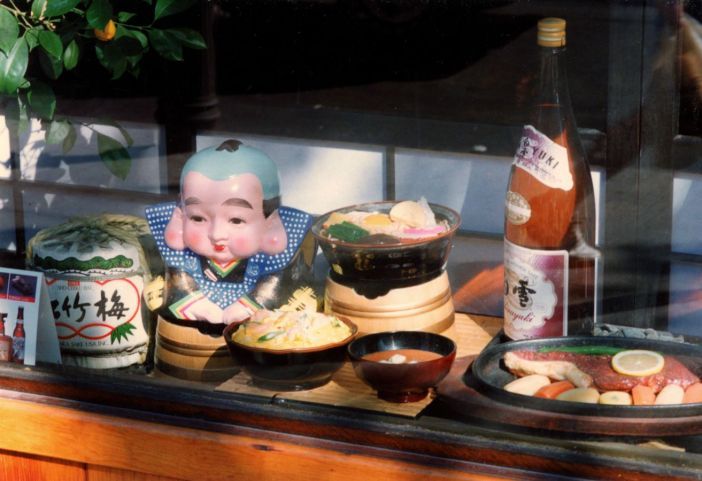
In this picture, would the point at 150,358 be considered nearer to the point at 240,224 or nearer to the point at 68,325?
the point at 68,325

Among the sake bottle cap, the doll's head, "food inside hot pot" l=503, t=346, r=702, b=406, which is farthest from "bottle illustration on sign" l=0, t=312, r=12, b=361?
the sake bottle cap

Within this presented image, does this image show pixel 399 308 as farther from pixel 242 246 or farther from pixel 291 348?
pixel 242 246

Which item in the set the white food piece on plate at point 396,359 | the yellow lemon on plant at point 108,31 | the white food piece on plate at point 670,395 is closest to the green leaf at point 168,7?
the yellow lemon on plant at point 108,31

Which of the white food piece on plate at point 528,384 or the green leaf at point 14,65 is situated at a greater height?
the green leaf at point 14,65

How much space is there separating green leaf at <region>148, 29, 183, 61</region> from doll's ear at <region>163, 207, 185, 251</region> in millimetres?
345

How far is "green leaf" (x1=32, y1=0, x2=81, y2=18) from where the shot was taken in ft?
8.90

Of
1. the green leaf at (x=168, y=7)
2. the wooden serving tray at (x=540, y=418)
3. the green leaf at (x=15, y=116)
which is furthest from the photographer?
the green leaf at (x=15, y=116)

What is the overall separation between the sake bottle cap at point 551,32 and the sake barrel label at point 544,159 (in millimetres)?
189

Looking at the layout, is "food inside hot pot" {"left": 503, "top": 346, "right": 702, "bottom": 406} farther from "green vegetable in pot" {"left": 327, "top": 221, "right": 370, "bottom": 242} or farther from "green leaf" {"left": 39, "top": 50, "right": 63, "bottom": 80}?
"green leaf" {"left": 39, "top": 50, "right": 63, "bottom": 80}

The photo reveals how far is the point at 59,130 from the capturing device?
9.39 ft

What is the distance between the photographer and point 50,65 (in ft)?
9.12

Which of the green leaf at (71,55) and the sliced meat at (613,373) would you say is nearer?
the sliced meat at (613,373)

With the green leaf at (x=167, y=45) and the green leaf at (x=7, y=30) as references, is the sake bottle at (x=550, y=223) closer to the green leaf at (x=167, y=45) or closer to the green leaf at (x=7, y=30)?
the green leaf at (x=167, y=45)

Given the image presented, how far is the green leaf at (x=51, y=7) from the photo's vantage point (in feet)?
8.90
